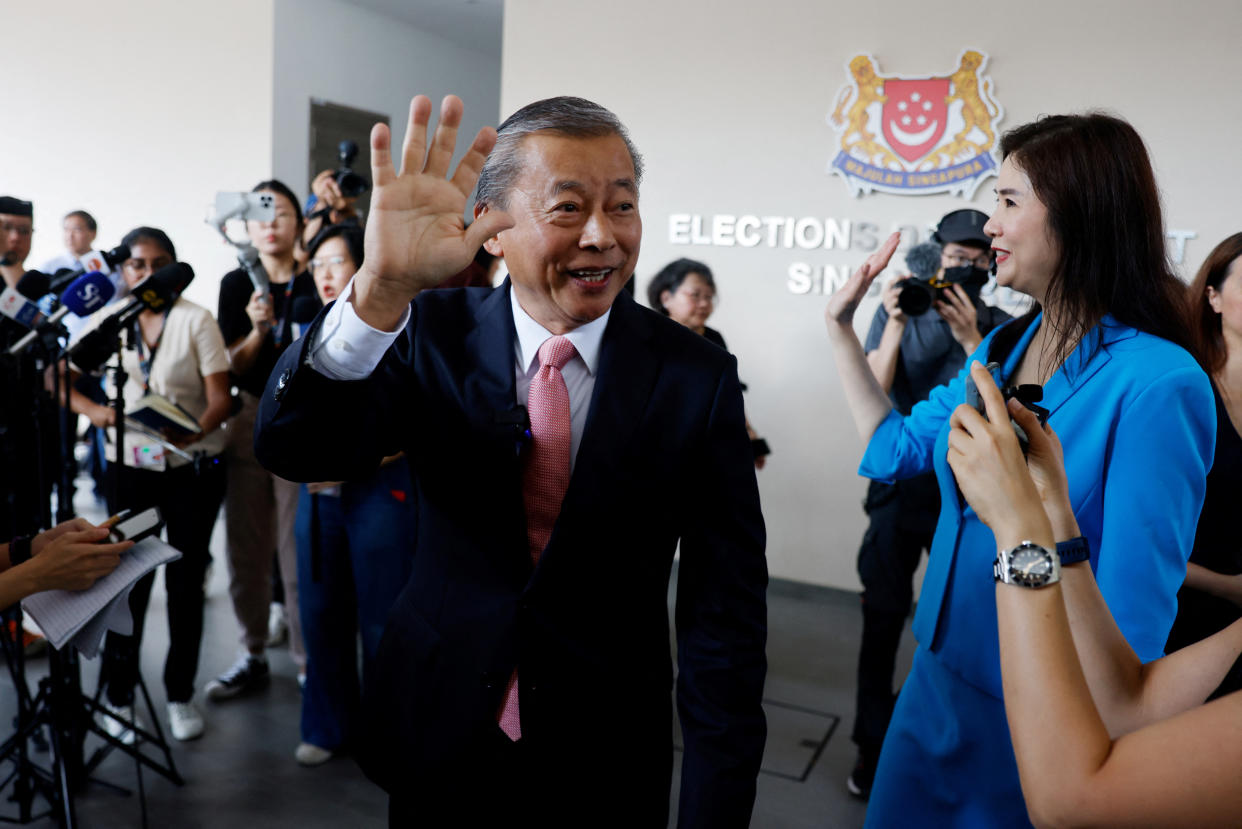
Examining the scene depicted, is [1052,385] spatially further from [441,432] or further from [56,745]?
[56,745]

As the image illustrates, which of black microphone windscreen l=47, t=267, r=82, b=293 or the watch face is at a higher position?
black microphone windscreen l=47, t=267, r=82, b=293

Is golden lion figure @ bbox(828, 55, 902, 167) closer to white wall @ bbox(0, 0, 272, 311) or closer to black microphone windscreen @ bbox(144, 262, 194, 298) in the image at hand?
black microphone windscreen @ bbox(144, 262, 194, 298)

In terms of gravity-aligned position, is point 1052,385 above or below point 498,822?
above

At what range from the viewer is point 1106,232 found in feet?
4.35

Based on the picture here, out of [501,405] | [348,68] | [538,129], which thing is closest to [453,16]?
[348,68]

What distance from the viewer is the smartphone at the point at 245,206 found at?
327 cm

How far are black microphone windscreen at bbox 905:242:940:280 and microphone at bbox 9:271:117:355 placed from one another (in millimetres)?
2507

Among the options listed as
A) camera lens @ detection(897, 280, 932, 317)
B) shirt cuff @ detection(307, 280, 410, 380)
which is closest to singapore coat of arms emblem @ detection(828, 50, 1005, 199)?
camera lens @ detection(897, 280, 932, 317)

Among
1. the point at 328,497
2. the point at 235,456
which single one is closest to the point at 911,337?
the point at 328,497

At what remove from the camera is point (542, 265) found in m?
1.25

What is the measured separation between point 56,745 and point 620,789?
1.78m

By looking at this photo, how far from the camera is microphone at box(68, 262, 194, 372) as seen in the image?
2400mm

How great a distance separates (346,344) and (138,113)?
6486 mm

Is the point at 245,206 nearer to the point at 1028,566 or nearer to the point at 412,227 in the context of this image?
the point at 412,227
